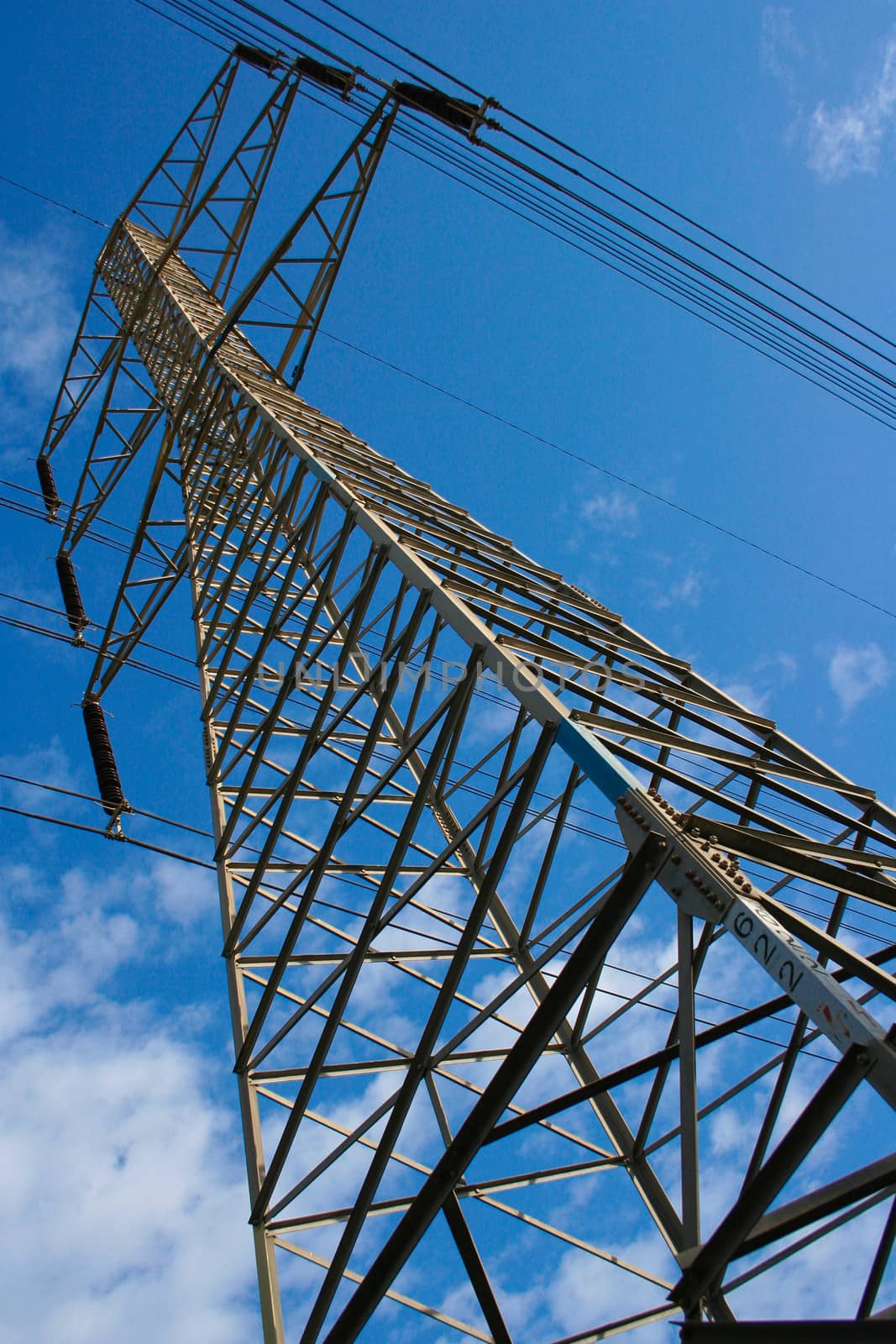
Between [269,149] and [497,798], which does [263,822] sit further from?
[269,149]

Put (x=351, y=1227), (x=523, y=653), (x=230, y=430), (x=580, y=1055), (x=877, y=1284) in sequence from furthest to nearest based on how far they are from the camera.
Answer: (x=230, y=430)
(x=580, y=1055)
(x=523, y=653)
(x=351, y=1227)
(x=877, y=1284)

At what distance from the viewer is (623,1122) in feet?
27.9

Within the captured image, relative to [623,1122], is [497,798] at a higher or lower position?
higher

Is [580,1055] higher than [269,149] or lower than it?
lower

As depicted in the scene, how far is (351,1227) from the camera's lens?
6109mm

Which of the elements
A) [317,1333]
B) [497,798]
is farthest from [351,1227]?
[497,798]

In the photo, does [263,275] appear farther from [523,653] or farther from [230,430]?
[523,653]

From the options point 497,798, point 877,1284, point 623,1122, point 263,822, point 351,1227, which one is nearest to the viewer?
point 877,1284

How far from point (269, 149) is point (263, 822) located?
36.3 feet

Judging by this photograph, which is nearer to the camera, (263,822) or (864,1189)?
(864,1189)

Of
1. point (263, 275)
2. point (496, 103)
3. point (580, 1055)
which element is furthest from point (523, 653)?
point (496, 103)

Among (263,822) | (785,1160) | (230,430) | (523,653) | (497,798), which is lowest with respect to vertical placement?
(785,1160)


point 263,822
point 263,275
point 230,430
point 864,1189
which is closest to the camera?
point 864,1189

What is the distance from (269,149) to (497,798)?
43.4 ft
